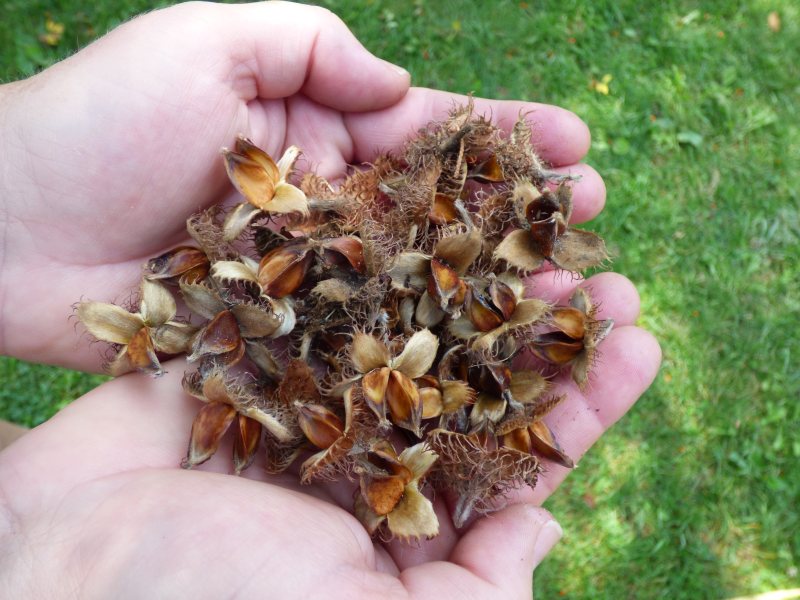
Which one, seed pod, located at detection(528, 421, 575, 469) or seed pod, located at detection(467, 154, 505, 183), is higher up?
seed pod, located at detection(467, 154, 505, 183)

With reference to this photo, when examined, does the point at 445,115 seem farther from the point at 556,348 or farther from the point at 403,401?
the point at 403,401

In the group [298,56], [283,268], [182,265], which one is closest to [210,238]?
[182,265]

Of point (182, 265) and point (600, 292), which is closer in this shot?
point (182, 265)

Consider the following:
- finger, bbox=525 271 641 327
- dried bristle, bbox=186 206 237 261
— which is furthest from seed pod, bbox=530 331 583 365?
dried bristle, bbox=186 206 237 261

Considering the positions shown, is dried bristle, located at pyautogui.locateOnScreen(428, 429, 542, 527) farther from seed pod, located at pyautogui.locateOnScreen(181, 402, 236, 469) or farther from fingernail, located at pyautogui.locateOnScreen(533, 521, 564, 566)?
seed pod, located at pyautogui.locateOnScreen(181, 402, 236, 469)

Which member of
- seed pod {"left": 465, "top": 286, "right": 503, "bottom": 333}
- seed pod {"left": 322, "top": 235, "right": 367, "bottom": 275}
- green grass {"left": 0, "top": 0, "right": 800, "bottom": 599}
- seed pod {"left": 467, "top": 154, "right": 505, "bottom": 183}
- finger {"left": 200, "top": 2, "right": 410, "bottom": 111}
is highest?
finger {"left": 200, "top": 2, "right": 410, "bottom": 111}

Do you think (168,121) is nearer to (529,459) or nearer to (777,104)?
(529,459)

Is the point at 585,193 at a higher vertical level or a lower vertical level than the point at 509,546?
higher
